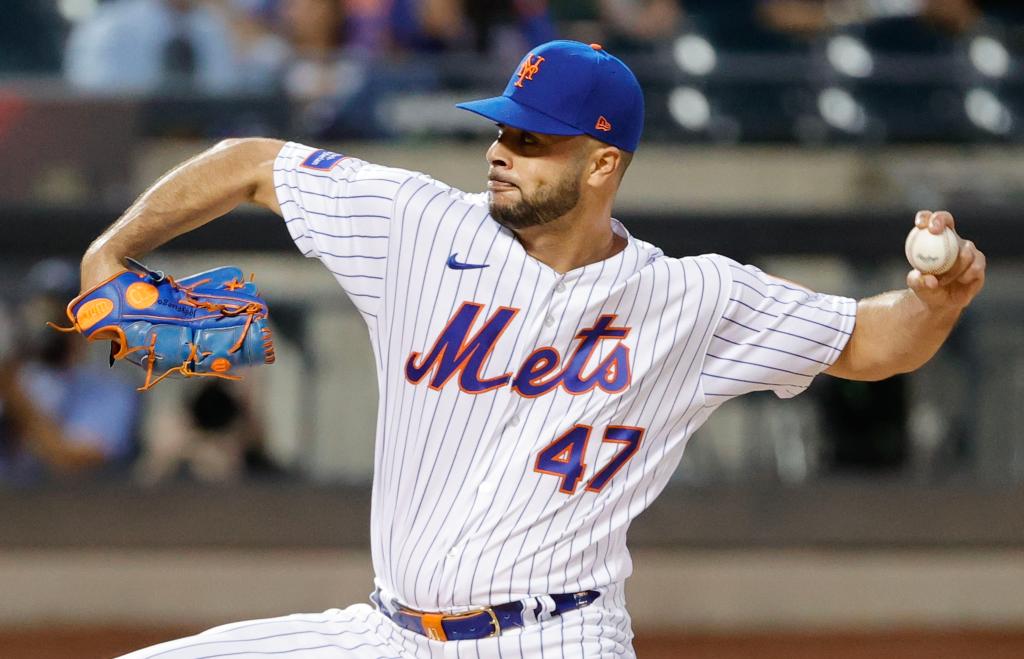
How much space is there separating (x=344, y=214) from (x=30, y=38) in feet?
14.6

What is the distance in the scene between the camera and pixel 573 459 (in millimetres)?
2736

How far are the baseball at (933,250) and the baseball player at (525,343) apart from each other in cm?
3

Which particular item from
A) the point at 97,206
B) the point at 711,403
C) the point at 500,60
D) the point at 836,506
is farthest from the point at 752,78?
the point at 711,403

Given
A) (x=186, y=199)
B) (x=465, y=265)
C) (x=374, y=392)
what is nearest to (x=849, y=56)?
(x=374, y=392)

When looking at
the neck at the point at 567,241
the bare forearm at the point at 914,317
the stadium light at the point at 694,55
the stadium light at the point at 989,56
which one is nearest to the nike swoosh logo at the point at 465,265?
the neck at the point at 567,241

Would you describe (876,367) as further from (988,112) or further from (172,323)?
(988,112)

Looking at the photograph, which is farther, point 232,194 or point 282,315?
point 282,315

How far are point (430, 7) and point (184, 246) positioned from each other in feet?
5.97

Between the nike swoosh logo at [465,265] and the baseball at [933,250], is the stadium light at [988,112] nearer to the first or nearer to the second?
the baseball at [933,250]

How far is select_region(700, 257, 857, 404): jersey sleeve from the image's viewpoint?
Result: 9.41 feet

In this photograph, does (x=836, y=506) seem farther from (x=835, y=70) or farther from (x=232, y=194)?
(x=232, y=194)

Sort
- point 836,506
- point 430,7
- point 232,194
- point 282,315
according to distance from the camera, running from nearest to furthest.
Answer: point 232,194, point 282,315, point 836,506, point 430,7

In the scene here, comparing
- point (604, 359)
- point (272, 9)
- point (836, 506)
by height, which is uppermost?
point (272, 9)

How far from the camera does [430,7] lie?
6938mm
